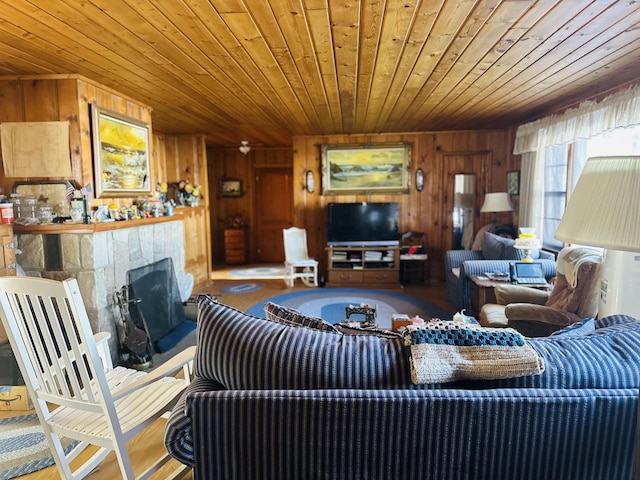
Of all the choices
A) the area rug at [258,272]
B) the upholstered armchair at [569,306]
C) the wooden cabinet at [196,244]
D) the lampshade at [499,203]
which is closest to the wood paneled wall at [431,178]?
the lampshade at [499,203]

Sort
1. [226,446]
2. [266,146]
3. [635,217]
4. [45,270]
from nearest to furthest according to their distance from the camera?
1. [635,217]
2. [226,446]
3. [45,270]
4. [266,146]

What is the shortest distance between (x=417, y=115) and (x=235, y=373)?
4.22 metres

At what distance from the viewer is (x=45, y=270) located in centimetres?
290

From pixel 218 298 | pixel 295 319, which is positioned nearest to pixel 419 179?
pixel 218 298

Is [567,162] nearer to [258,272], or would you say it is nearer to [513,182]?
[513,182]

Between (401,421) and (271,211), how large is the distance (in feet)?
24.1

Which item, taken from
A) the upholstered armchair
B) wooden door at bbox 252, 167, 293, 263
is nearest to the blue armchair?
the upholstered armchair

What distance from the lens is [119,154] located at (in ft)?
11.3

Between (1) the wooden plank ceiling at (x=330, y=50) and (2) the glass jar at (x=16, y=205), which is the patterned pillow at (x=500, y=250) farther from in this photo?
(2) the glass jar at (x=16, y=205)

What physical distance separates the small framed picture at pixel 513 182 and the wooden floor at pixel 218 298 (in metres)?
1.65

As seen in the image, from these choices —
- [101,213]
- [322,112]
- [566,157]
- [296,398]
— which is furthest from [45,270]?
[566,157]

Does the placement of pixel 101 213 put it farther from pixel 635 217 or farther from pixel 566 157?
pixel 566 157

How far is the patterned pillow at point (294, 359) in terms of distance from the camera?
1.15m

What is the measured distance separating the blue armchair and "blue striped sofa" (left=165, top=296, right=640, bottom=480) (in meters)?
2.82
